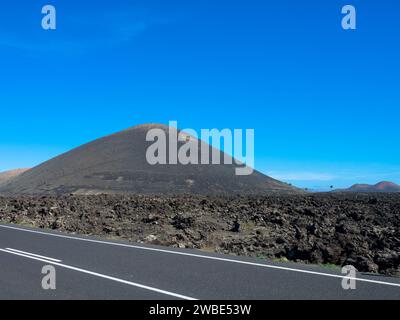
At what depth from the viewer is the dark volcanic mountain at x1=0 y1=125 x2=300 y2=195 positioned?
89.2 metres

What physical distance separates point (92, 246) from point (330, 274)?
7.10 meters

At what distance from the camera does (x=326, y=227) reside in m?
19.0

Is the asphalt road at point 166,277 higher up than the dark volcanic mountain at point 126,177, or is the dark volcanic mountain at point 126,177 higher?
the dark volcanic mountain at point 126,177

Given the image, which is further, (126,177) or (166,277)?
(126,177)

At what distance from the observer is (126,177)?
9656 centimetres

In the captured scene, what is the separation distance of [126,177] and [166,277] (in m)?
89.1

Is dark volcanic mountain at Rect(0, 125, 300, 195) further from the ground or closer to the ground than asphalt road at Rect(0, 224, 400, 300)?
further from the ground

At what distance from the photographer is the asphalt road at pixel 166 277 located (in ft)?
24.0

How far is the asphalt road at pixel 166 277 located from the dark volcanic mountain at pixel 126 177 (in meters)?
69.4

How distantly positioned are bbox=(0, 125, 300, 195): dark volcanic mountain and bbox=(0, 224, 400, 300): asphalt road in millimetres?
69443

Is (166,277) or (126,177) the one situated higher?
(126,177)
